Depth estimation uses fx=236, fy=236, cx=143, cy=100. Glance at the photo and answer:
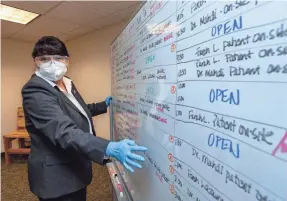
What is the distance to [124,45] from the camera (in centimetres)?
146

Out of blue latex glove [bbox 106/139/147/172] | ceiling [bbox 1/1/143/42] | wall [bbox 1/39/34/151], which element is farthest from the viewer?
wall [bbox 1/39/34/151]

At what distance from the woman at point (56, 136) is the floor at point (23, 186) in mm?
1396

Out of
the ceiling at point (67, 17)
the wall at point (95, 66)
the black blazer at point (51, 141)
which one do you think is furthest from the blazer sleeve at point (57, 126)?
the wall at point (95, 66)

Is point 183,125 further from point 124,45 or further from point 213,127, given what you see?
point 124,45

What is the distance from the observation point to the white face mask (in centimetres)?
130

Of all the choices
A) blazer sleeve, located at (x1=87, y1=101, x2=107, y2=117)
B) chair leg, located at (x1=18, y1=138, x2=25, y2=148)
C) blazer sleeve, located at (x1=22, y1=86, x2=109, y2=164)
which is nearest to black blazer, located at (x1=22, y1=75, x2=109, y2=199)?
blazer sleeve, located at (x1=22, y1=86, x2=109, y2=164)

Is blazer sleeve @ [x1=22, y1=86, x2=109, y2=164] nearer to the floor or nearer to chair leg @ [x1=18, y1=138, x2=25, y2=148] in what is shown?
the floor

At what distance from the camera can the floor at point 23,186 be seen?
269cm

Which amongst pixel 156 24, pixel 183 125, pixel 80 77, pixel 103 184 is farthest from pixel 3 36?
pixel 183 125

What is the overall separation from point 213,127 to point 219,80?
113mm

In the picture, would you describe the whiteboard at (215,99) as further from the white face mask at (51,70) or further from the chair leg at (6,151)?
the chair leg at (6,151)

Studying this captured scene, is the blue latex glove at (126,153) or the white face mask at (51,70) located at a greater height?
the white face mask at (51,70)

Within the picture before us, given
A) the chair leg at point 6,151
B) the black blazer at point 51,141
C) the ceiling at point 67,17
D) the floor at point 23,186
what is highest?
the ceiling at point 67,17

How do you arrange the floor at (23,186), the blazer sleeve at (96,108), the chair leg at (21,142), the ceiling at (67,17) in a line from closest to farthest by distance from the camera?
1. the blazer sleeve at (96,108)
2. the floor at (23,186)
3. the ceiling at (67,17)
4. the chair leg at (21,142)
